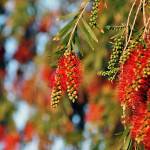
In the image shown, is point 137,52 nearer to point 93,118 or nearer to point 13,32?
point 93,118

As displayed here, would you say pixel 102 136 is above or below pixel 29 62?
below

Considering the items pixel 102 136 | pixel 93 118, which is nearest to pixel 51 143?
pixel 93 118

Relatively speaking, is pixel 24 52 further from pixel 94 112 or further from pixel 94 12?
pixel 94 12

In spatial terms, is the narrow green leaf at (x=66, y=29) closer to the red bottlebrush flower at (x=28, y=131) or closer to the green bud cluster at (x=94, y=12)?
the green bud cluster at (x=94, y=12)

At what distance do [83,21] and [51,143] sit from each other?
5619 millimetres

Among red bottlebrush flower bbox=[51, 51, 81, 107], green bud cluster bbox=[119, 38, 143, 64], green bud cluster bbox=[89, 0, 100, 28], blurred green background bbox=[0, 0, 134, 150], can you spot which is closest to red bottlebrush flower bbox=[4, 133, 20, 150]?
blurred green background bbox=[0, 0, 134, 150]

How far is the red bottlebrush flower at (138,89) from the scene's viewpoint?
6.99ft

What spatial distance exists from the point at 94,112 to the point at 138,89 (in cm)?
579

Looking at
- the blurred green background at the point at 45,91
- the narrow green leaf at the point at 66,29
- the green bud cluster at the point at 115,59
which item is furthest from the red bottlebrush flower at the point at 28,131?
the green bud cluster at the point at 115,59

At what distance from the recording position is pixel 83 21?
2.76 metres

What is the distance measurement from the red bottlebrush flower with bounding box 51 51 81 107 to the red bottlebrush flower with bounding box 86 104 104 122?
4980 mm

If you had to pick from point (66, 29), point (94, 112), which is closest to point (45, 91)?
point (94, 112)

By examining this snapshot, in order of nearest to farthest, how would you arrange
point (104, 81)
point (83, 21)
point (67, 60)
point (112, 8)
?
point (67, 60) < point (83, 21) < point (112, 8) < point (104, 81)

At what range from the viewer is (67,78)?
2.32 m
